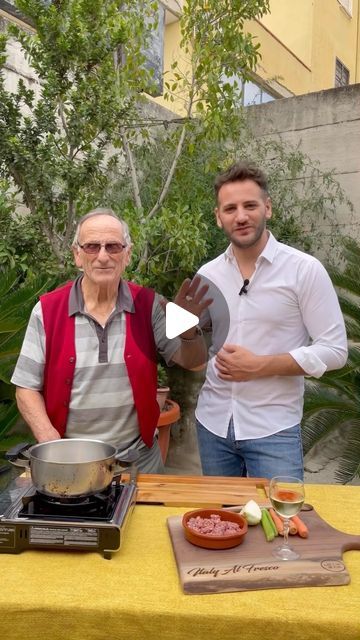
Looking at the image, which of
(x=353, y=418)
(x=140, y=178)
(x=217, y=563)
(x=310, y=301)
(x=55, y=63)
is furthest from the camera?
(x=140, y=178)

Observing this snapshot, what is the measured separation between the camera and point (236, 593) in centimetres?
128

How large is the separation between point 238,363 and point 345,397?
2.63 metres

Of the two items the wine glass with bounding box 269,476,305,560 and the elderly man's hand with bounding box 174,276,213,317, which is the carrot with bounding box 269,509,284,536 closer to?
the wine glass with bounding box 269,476,305,560

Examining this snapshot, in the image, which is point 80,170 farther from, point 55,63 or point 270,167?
point 270,167

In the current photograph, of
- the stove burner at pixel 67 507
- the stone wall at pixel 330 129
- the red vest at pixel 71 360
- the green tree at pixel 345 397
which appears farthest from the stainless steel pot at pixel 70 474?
the stone wall at pixel 330 129

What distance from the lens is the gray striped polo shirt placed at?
6.88 feet

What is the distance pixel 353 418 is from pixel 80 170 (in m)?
2.75

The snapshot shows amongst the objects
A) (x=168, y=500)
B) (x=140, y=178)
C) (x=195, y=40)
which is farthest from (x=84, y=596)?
(x=140, y=178)

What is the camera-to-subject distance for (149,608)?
4.01 feet

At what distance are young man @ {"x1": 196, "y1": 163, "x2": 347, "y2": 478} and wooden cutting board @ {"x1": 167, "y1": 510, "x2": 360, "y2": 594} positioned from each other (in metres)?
0.74

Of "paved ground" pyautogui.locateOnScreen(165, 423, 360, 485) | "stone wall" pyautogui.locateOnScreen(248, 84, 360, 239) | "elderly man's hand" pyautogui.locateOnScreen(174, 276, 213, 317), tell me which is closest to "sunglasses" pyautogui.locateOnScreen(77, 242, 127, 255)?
"elderly man's hand" pyautogui.locateOnScreen(174, 276, 213, 317)

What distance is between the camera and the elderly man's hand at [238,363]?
2.19 m

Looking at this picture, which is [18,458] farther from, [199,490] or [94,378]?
[199,490]

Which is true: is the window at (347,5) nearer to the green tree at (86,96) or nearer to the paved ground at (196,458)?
the green tree at (86,96)
